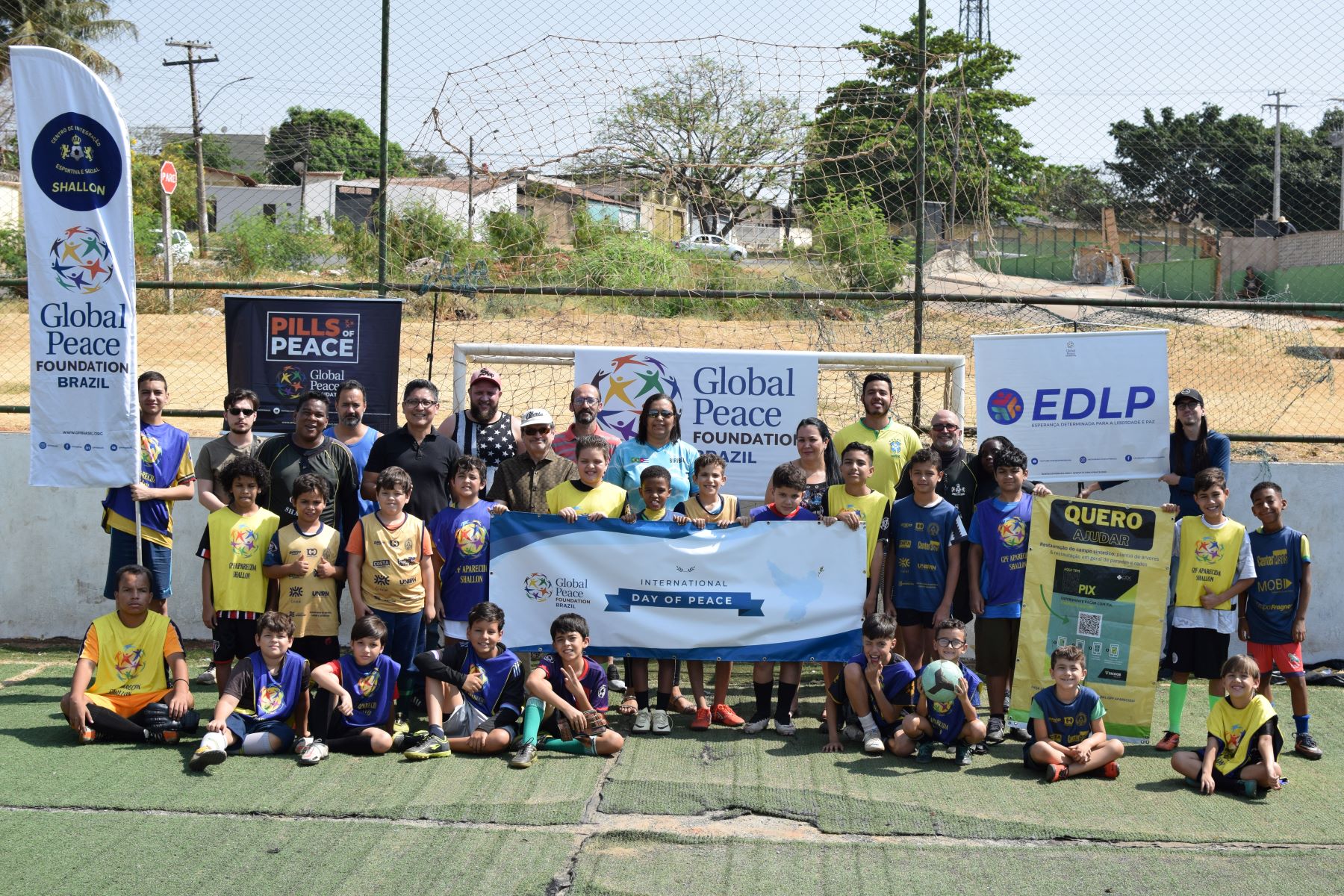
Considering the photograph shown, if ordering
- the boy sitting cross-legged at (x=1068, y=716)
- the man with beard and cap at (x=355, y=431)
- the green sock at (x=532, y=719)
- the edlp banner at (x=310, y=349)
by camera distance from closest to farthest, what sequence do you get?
1. the boy sitting cross-legged at (x=1068, y=716)
2. the green sock at (x=532, y=719)
3. the man with beard and cap at (x=355, y=431)
4. the edlp banner at (x=310, y=349)

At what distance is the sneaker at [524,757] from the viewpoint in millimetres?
5645

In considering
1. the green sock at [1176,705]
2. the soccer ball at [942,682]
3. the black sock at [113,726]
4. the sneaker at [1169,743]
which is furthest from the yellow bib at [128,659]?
the green sock at [1176,705]

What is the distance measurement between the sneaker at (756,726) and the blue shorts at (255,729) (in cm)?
230

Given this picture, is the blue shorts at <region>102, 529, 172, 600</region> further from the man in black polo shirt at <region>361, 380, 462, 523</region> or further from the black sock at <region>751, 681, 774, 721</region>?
the black sock at <region>751, 681, 774, 721</region>

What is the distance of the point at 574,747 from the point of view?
5.88 m

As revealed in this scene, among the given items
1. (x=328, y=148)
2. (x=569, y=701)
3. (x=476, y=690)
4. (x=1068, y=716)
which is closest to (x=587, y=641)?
(x=569, y=701)

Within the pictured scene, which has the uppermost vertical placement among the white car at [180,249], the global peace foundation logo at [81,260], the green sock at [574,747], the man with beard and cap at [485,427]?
the white car at [180,249]

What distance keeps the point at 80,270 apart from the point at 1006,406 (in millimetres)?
5474

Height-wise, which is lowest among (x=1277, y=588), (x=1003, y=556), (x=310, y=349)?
(x=1277, y=588)

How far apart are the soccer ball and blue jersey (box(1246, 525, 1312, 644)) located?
73.5 inches

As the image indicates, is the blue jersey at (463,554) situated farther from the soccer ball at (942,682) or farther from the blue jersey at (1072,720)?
the blue jersey at (1072,720)

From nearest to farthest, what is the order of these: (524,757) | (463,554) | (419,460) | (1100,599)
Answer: (524,757), (1100,599), (463,554), (419,460)

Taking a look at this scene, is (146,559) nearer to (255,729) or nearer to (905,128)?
(255,729)

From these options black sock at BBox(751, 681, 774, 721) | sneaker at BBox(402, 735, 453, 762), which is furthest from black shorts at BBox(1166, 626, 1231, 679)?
sneaker at BBox(402, 735, 453, 762)
